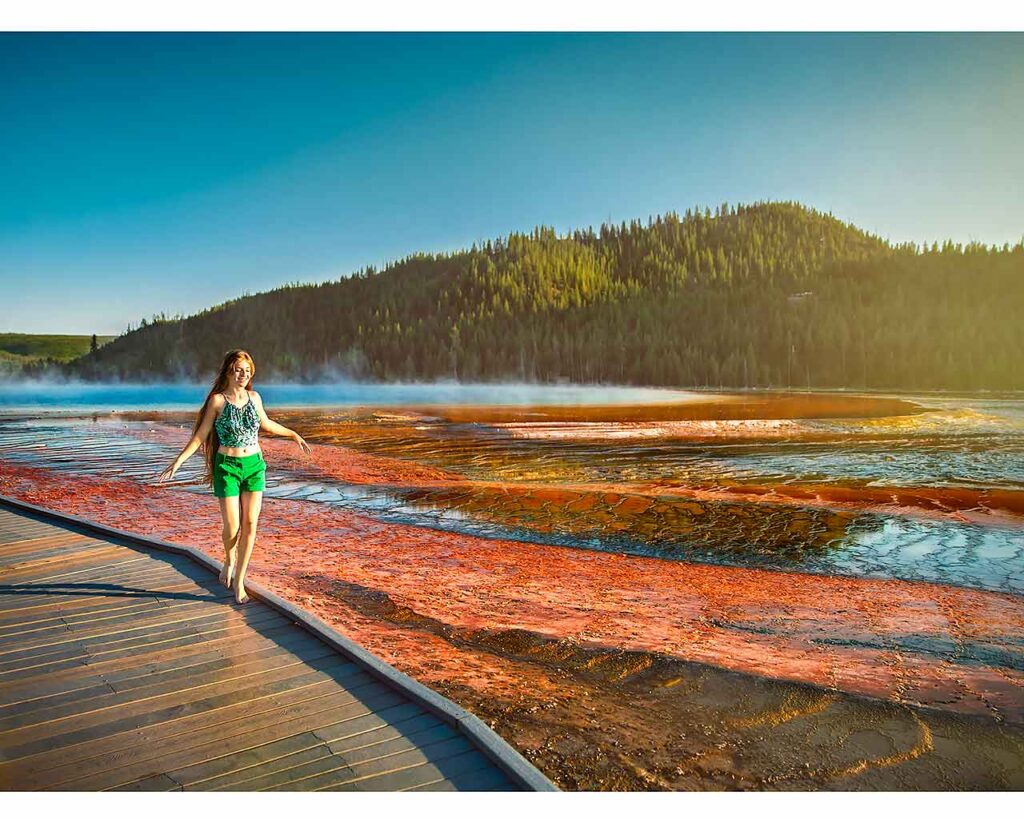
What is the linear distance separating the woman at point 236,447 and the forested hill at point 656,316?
69497mm

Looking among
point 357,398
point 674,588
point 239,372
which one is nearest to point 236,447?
point 239,372

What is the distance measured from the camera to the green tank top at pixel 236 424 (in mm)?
4477

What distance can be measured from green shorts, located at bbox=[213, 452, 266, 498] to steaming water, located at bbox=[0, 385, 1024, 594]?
584 cm

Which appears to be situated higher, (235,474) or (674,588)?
(235,474)

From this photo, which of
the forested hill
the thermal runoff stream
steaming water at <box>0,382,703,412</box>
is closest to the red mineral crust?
the thermal runoff stream

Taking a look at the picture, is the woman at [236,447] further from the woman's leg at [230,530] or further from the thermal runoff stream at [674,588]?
the thermal runoff stream at [674,588]

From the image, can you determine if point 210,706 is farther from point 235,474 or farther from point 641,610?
point 641,610

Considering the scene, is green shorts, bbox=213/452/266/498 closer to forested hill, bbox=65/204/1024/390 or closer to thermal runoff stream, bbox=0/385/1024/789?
thermal runoff stream, bbox=0/385/1024/789

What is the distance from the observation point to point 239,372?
4512mm

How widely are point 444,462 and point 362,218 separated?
54.6ft

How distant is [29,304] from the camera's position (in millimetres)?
22094

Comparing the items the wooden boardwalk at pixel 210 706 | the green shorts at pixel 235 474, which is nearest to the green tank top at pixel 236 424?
the green shorts at pixel 235 474

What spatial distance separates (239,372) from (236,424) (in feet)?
1.06
